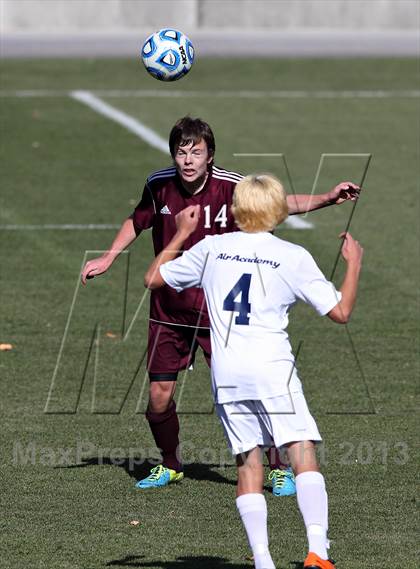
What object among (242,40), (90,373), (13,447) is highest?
(242,40)

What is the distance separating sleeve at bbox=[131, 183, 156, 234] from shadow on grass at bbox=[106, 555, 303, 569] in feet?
7.63

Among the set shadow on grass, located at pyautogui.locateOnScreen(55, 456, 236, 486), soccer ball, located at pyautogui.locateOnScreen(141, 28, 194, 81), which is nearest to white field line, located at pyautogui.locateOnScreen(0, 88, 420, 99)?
soccer ball, located at pyautogui.locateOnScreen(141, 28, 194, 81)

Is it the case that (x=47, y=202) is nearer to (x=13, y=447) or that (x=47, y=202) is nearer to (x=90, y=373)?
(x=90, y=373)

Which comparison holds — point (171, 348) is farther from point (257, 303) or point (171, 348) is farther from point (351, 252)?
point (351, 252)

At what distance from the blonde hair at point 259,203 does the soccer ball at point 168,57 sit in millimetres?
3655

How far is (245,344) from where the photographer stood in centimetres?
669

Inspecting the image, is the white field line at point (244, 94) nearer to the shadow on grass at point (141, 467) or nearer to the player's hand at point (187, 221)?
the shadow on grass at point (141, 467)

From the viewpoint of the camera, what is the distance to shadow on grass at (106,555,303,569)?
7.26 metres

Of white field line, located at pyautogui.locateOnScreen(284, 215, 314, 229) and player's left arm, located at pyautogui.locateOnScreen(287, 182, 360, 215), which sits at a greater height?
white field line, located at pyautogui.locateOnScreen(284, 215, 314, 229)

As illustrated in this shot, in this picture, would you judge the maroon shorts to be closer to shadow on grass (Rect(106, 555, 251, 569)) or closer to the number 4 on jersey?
shadow on grass (Rect(106, 555, 251, 569))

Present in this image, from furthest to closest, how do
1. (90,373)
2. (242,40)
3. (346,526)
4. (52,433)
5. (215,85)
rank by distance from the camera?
(242,40) → (215,85) → (90,373) → (52,433) → (346,526)

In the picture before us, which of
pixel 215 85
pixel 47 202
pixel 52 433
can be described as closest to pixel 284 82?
pixel 215 85

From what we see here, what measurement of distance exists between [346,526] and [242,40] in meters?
33.2

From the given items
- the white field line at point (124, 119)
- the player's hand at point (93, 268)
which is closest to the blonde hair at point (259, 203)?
the player's hand at point (93, 268)
